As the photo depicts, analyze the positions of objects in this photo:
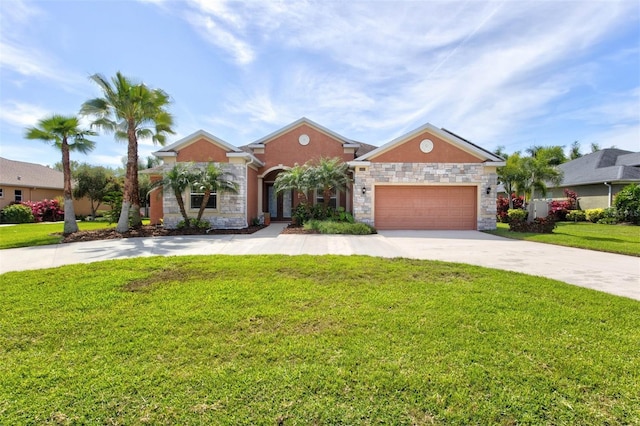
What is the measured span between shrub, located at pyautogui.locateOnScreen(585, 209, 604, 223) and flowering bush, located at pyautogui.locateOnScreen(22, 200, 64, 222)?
39887mm

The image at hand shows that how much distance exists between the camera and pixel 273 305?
4.67 meters

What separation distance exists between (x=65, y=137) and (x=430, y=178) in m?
17.6

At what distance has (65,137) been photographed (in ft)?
46.0

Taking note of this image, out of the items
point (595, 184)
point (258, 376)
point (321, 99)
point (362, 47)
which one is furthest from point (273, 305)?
point (595, 184)

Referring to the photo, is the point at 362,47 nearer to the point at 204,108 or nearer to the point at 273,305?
the point at 204,108

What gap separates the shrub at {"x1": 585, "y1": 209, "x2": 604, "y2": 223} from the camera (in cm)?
2065

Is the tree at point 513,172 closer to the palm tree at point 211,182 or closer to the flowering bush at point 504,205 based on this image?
the flowering bush at point 504,205

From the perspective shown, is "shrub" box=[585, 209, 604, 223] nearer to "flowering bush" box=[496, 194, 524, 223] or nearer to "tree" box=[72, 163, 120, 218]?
"flowering bush" box=[496, 194, 524, 223]

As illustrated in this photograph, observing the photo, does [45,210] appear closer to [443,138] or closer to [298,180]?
[298,180]

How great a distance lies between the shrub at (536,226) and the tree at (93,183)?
29.4 metres

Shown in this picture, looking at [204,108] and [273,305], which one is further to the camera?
[204,108]

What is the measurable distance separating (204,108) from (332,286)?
567 inches

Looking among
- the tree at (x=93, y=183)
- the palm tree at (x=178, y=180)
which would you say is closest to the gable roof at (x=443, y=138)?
the palm tree at (x=178, y=180)

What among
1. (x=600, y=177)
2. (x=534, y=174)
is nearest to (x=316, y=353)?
(x=534, y=174)
